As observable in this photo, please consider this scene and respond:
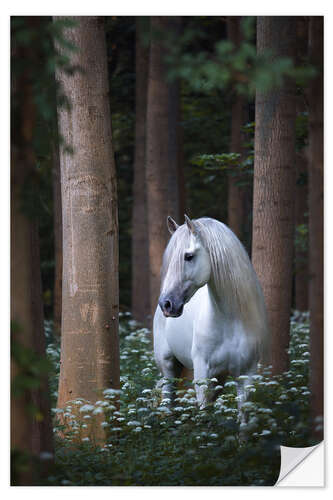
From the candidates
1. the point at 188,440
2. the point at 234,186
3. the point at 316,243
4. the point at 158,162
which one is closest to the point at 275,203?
the point at 316,243

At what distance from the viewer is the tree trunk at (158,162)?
9.89m

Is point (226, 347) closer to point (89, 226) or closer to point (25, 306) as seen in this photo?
point (89, 226)

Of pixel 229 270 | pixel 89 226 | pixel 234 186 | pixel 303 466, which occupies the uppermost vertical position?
pixel 234 186

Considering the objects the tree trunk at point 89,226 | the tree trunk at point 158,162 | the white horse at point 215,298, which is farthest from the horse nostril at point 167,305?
the tree trunk at point 158,162

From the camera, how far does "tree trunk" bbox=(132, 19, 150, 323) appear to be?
488 inches

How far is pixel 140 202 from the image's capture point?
1298cm

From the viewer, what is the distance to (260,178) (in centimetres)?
647

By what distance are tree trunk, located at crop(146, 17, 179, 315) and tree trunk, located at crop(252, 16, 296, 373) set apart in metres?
3.61

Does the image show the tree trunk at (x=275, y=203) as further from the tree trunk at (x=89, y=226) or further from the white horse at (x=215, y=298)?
the tree trunk at (x=89, y=226)

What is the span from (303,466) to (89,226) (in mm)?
Result: 2303

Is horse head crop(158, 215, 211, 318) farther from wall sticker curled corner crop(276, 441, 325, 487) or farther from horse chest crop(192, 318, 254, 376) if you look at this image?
wall sticker curled corner crop(276, 441, 325, 487)
